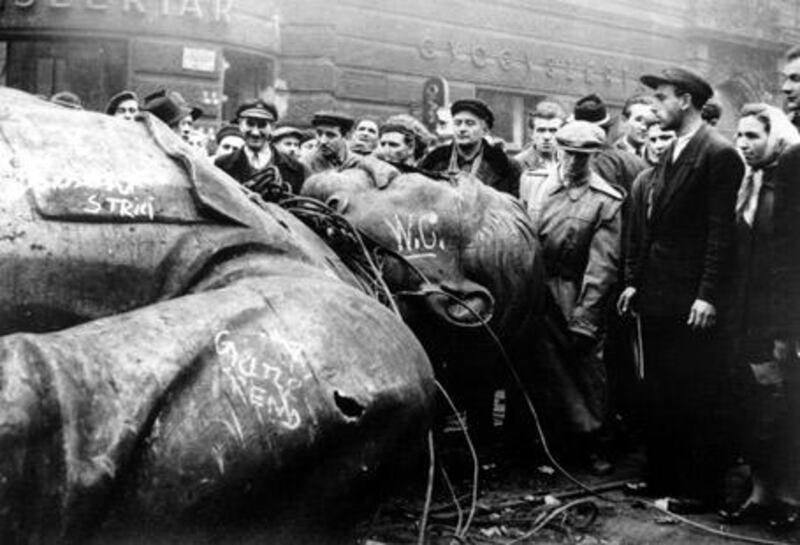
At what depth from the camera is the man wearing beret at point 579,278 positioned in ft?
18.8

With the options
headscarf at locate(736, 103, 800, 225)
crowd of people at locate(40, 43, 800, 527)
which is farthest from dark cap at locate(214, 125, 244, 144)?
headscarf at locate(736, 103, 800, 225)

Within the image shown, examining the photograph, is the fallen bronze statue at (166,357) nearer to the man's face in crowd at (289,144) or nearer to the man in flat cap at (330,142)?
the man in flat cap at (330,142)

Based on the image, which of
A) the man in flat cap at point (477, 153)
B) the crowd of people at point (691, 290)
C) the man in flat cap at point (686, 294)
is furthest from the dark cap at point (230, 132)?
the man in flat cap at point (686, 294)

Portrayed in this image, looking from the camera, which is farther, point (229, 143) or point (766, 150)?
point (229, 143)

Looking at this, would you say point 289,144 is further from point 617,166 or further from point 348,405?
point 348,405

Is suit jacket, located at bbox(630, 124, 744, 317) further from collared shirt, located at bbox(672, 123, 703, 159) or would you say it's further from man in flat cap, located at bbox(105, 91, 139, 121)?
man in flat cap, located at bbox(105, 91, 139, 121)

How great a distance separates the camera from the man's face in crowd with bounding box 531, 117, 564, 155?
311 inches

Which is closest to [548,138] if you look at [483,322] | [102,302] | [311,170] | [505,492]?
[311,170]

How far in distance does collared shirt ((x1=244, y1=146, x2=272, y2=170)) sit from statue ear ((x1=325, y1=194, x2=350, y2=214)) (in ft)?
10.3

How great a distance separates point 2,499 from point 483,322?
94.3 inches

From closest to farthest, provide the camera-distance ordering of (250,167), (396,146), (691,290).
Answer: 1. (691,290)
2. (250,167)
3. (396,146)

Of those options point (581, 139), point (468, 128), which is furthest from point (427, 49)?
point (581, 139)

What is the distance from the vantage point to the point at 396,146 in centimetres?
700

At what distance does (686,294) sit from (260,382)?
3.20 metres
